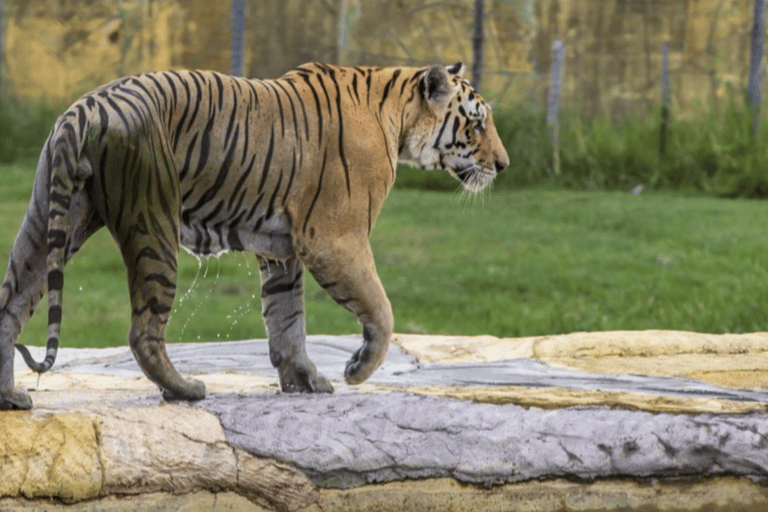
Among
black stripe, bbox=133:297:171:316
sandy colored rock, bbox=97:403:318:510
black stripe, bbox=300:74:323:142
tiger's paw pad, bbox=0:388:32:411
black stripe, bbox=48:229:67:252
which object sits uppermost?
black stripe, bbox=300:74:323:142

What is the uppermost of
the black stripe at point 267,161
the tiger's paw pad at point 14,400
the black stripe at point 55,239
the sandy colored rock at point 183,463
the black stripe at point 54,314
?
the black stripe at point 267,161

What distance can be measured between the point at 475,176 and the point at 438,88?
0.35 metres

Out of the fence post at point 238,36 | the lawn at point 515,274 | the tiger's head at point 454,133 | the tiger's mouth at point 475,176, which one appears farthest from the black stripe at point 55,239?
the fence post at point 238,36

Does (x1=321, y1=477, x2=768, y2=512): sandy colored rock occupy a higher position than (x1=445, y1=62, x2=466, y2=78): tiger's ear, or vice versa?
(x1=445, y1=62, x2=466, y2=78): tiger's ear

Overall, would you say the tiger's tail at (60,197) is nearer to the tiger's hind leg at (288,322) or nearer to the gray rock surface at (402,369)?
the tiger's hind leg at (288,322)

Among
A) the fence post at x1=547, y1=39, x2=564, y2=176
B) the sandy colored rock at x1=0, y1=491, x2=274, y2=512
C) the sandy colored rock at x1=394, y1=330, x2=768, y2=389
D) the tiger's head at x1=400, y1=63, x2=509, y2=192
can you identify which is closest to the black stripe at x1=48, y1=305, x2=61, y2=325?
the sandy colored rock at x1=0, y1=491, x2=274, y2=512

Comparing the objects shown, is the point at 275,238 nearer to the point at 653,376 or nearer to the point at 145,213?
the point at 145,213

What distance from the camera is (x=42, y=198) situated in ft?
11.5

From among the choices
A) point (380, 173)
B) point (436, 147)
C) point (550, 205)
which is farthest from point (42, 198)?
point (550, 205)

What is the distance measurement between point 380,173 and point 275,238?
40cm

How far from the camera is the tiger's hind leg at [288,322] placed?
13.6 feet

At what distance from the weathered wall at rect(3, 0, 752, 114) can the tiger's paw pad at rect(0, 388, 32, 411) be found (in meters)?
9.39

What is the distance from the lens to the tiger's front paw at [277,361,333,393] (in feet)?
13.7

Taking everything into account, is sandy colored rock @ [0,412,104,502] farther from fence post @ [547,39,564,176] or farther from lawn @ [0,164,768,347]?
fence post @ [547,39,564,176]
